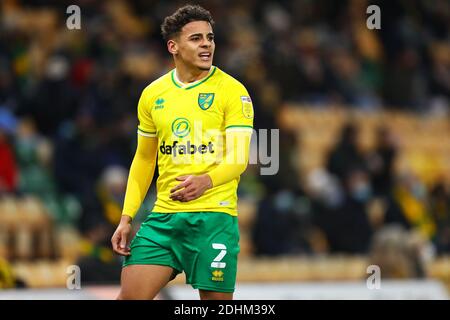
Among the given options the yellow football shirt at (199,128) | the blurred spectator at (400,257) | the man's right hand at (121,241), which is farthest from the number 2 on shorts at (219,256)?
the blurred spectator at (400,257)

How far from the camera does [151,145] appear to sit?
6.54 metres

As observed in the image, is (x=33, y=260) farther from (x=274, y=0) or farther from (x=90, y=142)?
(x=274, y=0)

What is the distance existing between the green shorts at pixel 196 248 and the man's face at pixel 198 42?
836 millimetres

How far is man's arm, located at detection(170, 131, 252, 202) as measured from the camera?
237 inches

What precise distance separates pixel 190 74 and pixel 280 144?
7.90 metres

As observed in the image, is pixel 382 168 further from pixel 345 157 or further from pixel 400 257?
pixel 400 257

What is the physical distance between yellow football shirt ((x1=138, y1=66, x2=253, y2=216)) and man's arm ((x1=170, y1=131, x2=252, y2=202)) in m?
0.07

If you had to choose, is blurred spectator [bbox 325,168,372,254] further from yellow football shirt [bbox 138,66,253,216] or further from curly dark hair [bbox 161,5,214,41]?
curly dark hair [bbox 161,5,214,41]

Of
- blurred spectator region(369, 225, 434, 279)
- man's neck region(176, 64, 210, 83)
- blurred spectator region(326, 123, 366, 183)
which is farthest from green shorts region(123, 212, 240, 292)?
blurred spectator region(326, 123, 366, 183)

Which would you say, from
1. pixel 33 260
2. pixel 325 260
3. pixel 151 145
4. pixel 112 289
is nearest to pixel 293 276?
pixel 325 260

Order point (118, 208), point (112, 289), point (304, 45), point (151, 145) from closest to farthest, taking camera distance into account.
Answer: point (151, 145) < point (112, 289) < point (118, 208) < point (304, 45)

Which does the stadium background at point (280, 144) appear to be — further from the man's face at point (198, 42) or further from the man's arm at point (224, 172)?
the man's face at point (198, 42)

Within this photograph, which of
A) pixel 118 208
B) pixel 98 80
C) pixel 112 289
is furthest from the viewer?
pixel 98 80

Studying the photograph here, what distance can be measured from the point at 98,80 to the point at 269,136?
219 cm
